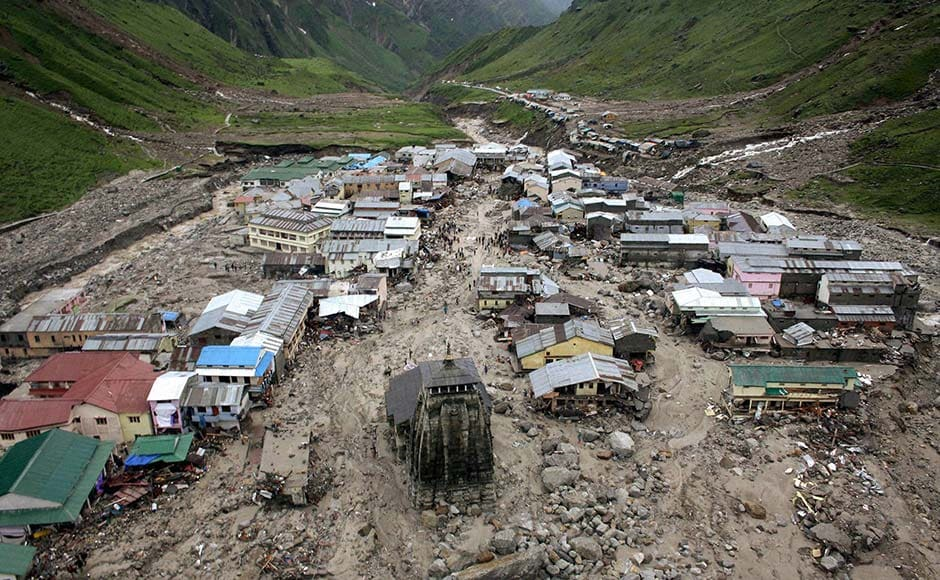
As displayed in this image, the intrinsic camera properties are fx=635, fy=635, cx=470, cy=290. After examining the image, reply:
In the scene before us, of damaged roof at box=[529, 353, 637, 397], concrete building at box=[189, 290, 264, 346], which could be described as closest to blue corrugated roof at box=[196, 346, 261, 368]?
concrete building at box=[189, 290, 264, 346]

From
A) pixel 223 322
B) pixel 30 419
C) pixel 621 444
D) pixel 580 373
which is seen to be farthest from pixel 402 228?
pixel 30 419

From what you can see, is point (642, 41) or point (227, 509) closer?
point (227, 509)

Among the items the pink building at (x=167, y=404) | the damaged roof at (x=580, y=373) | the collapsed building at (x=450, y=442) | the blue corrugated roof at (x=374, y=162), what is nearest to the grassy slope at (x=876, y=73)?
the blue corrugated roof at (x=374, y=162)

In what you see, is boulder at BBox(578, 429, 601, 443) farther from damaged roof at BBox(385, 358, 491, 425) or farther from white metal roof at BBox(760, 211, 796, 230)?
white metal roof at BBox(760, 211, 796, 230)

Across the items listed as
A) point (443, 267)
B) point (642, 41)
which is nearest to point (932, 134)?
point (443, 267)

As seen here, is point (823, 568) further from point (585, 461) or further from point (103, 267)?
point (103, 267)

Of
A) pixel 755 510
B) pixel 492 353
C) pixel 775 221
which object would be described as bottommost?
pixel 755 510

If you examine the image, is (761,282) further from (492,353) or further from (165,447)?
(165,447)
